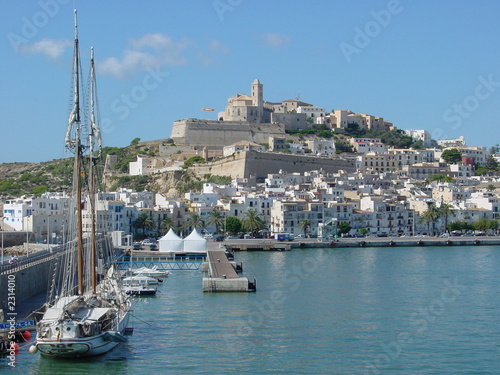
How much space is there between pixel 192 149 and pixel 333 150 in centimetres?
1472

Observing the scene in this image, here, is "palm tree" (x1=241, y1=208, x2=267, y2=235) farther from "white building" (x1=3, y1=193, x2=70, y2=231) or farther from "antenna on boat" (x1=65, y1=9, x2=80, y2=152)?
"antenna on boat" (x1=65, y1=9, x2=80, y2=152)

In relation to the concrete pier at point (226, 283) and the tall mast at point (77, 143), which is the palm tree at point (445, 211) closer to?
the concrete pier at point (226, 283)

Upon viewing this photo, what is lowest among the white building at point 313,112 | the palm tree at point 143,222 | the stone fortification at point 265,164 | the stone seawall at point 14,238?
the stone seawall at point 14,238

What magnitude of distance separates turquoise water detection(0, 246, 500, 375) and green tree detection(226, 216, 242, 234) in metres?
21.2

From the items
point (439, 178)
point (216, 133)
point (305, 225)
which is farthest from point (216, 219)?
point (439, 178)

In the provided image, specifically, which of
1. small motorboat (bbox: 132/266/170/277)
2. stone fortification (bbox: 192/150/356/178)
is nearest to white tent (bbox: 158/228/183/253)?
small motorboat (bbox: 132/266/170/277)

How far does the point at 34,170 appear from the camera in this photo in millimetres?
102812

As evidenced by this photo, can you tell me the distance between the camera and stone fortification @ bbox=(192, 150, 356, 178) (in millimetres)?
78250

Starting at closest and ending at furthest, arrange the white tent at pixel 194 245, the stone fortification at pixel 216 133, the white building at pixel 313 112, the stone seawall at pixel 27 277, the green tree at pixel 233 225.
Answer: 1. the stone seawall at pixel 27 277
2. the white tent at pixel 194 245
3. the green tree at pixel 233 225
4. the stone fortification at pixel 216 133
5. the white building at pixel 313 112

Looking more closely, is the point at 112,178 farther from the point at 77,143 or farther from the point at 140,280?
the point at 77,143

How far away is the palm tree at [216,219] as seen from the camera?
60.5m

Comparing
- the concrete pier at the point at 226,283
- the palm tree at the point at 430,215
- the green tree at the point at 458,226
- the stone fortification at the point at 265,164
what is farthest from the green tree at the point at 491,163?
the concrete pier at the point at 226,283

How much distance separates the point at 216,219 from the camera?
60.3 m

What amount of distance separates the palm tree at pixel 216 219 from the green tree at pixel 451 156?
39184 mm
